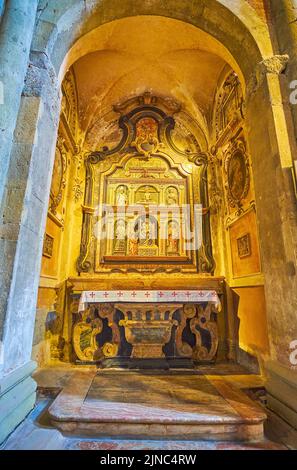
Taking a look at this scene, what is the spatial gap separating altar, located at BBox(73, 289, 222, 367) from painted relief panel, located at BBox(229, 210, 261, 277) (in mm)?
709

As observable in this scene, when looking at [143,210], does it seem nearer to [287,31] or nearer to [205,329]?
[205,329]

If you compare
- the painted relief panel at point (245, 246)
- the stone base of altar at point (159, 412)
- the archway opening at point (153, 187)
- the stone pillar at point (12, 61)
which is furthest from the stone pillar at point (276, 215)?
the stone pillar at point (12, 61)

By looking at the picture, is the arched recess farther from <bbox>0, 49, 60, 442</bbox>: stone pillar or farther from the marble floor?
the marble floor

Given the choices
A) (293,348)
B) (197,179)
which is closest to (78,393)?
(293,348)

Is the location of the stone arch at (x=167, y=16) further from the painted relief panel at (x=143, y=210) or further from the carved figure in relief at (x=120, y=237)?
the carved figure in relief at (x=120, y=237)

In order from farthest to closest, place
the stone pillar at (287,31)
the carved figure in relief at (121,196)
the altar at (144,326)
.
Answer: the carved figure in relief at (121,196) → the altar at (144,326) → the stone pillar at (287,31)

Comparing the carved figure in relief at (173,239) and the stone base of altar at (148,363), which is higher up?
the carved figure in relief at (173,239)

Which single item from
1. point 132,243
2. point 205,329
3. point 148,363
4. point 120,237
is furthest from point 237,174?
point 148,363

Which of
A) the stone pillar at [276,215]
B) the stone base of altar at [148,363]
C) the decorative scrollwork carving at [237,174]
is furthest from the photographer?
the decorative scrollwork carving at [237,174]

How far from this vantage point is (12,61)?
2.49m

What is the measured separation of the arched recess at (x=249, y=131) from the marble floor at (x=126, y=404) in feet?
1.78

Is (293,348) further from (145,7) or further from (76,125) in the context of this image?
(76,125)

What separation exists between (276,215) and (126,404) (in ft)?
8.22

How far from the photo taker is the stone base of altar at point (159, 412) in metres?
2.04
